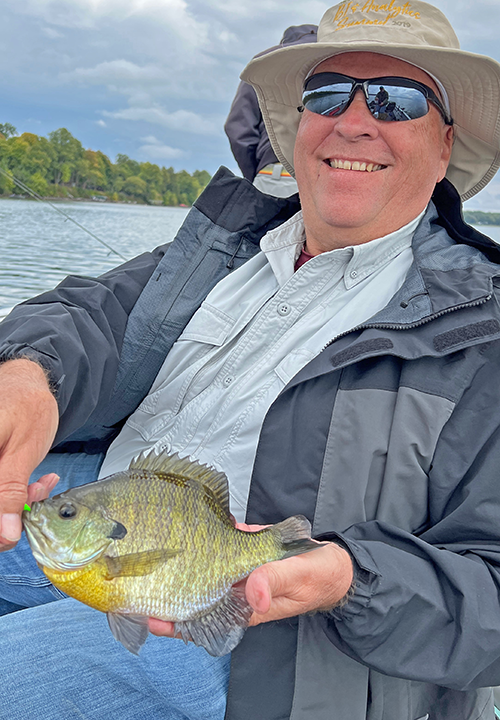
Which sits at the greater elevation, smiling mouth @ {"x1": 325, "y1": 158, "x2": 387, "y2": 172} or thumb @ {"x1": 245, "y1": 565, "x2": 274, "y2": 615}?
smiling mouth @ {"x1": 325, "y1": 158, "x2": 387, "y2": 172}

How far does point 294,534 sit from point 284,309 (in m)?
0.81

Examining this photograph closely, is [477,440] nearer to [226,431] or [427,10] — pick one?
[226,431]

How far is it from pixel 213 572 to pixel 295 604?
208 mm

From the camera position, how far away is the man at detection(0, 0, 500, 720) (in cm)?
137

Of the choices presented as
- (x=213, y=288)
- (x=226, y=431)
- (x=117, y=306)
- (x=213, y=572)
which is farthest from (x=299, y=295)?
(x=213, y=572)

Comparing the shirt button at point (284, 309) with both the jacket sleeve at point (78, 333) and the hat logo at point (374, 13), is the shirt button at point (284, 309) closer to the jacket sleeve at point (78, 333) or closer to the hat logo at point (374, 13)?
the jacket sleeve at point (78, 333)

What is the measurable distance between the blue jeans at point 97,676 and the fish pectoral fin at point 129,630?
0.27m

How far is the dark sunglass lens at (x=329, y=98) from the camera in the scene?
1940 millimetres

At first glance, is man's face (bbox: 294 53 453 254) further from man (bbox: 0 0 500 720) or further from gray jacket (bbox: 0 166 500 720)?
gray jacket (bbox: 0 166 500 720)

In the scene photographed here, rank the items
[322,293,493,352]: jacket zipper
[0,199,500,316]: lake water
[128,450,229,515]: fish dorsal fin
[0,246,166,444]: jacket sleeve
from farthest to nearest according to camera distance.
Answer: [0,199,500,316]: lake water
[0,246,166,444]: jacket sleeve
[322,293,493,352]: jacket zipper
[128,450,229,515]: fish dorsal fin

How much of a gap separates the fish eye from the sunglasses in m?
1.49

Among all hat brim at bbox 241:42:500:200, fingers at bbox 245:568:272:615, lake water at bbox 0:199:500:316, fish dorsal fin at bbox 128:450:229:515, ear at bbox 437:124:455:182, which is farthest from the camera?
lake water at bbox 0:199:500:316

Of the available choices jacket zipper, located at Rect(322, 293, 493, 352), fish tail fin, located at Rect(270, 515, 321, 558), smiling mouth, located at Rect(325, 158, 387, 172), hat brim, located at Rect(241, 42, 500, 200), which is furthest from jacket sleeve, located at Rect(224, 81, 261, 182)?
fish tail fin, located at Rect(270, 515, 321, 558)

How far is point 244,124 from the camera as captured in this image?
3.56 metres
